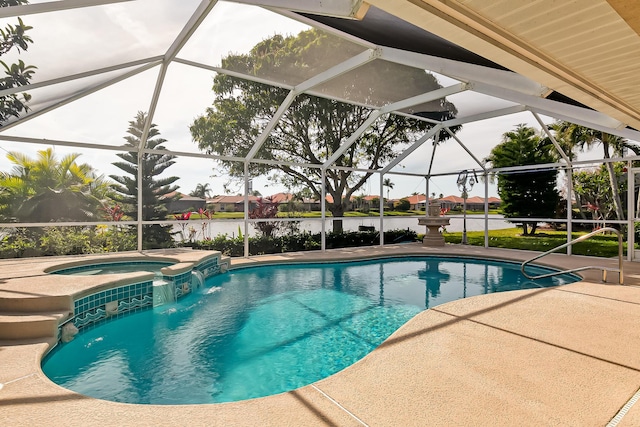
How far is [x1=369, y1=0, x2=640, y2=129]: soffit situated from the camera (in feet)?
6.36

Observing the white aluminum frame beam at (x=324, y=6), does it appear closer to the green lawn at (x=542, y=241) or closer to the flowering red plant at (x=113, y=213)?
the flowering red plant at (x=113, y=213)

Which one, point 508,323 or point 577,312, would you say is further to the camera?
point 577,312

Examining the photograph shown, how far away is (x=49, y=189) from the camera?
12680mm

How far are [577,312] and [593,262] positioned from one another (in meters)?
5.92

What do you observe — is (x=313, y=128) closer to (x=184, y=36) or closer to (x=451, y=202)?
(x=451, y=202)

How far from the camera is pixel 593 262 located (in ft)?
28.8

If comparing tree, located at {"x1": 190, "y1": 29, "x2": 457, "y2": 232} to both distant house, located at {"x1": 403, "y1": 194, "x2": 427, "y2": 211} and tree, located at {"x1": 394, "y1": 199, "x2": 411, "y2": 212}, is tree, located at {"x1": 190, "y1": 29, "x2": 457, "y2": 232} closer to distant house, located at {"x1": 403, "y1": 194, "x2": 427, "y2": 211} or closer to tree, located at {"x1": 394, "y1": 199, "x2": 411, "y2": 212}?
tree, located at {"x1": 394, "y1": 199, "x2": 411, "y2": 212}

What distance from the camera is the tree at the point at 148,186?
14852 mm

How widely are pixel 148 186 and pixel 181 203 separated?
5.30 feet

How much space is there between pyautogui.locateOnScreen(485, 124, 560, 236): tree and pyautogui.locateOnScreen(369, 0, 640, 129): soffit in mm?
14055

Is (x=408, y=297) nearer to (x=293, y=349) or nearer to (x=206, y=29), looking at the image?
(x=293, y=349)

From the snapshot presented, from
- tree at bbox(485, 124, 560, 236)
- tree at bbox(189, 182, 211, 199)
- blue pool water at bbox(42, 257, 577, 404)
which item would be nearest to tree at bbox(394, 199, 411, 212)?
tree at bbox(485, 124, 560, 236)

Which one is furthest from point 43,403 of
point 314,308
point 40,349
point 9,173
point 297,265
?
point 9,173

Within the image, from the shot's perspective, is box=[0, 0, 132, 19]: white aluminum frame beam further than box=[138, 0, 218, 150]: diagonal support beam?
No
